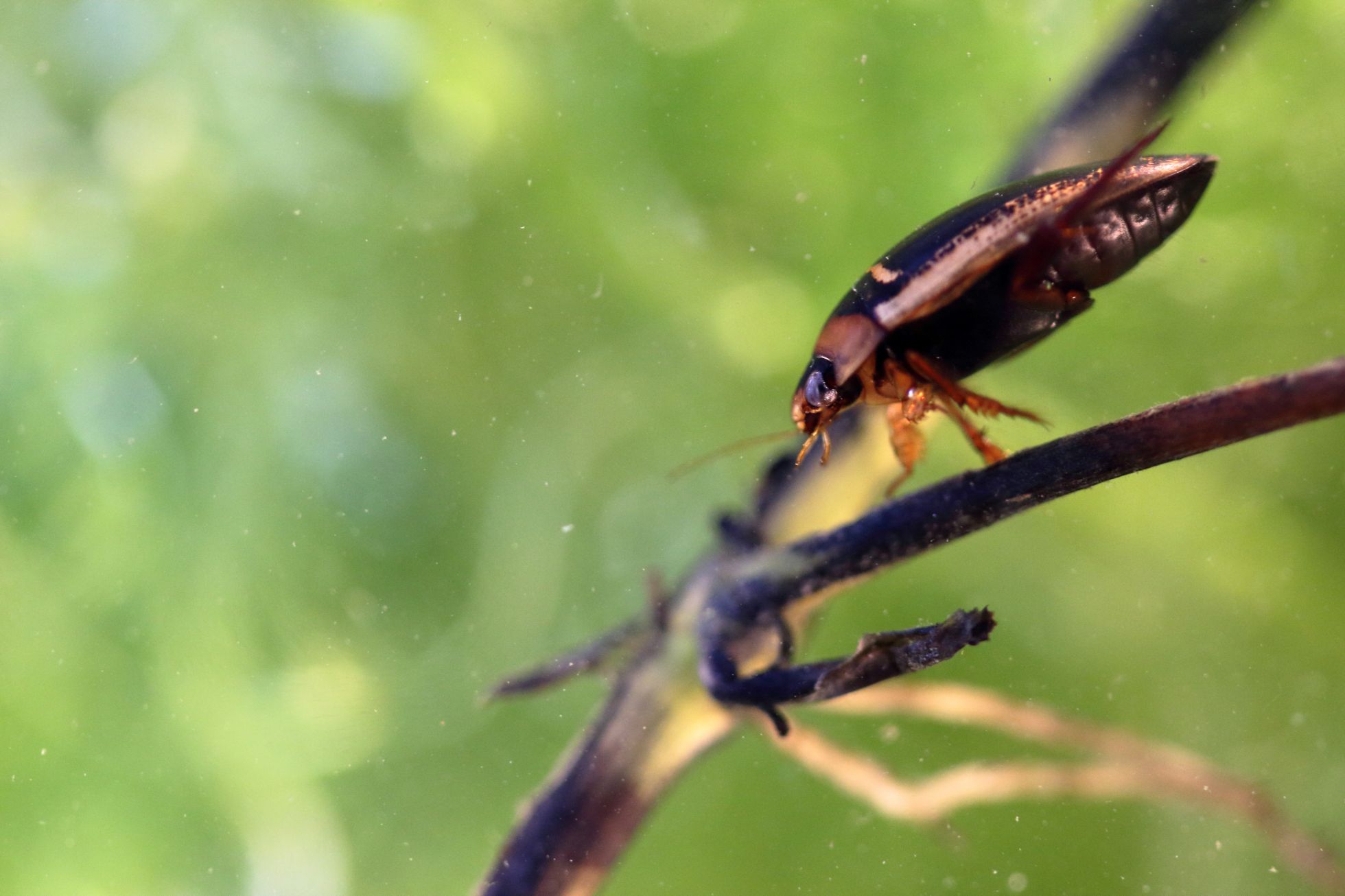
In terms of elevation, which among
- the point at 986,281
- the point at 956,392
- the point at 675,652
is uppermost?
the point at 986,281

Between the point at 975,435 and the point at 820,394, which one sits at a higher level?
the point at 820,394

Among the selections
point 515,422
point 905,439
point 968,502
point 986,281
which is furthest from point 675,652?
point 515,422

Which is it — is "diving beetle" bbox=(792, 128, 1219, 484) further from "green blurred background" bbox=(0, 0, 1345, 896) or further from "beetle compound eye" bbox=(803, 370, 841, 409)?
"green blurred background" bbox=(0, 0, 1345, 896)

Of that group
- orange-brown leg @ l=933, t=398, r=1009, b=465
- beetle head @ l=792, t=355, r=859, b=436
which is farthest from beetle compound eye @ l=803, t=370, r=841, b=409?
orange-brown leg @ l=933, t=398, r=1009, b=465

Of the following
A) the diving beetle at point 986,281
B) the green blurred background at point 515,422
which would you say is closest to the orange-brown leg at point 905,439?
the diving beetle at point 986,281

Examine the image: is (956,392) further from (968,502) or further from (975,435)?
(968,502)

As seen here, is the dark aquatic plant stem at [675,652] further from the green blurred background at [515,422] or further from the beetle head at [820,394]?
Answer: the green blurred background at [515,422]
